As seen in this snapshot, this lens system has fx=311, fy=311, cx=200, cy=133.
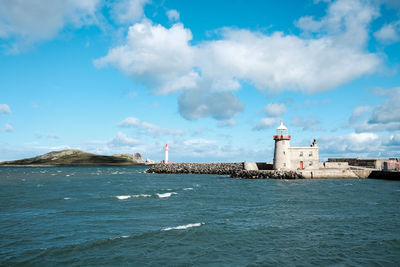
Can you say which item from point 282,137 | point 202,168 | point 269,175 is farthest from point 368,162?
point 202,168

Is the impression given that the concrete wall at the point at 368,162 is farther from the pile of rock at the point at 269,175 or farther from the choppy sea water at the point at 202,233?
the choppy sea water at the point at 202,233

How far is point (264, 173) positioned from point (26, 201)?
139 feet

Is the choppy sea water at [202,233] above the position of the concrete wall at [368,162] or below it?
below

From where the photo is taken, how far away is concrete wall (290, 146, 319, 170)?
203 ft

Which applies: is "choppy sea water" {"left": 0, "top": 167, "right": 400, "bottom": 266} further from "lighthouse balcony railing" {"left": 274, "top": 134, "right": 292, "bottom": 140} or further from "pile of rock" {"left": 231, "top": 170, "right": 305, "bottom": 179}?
"lighthouse balcony railing" {"left": 274, "top": 134, "right": 292, "bottom": 140}

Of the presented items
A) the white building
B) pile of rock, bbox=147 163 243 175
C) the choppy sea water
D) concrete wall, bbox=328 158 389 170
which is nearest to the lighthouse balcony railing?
the white building

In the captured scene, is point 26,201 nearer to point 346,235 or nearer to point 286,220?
point 286,220

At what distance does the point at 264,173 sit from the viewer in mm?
61781

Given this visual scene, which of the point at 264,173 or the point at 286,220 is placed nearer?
the point at 286,220

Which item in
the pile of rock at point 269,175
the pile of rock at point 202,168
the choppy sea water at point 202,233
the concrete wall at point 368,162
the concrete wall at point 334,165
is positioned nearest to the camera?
the choppy sea water at point 202,233

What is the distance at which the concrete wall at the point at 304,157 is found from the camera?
203 feet

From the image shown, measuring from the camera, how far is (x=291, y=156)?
61.8m

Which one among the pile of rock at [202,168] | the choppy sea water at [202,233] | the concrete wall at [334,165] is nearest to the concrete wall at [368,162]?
the concrete wall at [334,165]

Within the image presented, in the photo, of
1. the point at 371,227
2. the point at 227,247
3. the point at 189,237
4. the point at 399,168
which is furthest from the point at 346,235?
the point at 399,168
